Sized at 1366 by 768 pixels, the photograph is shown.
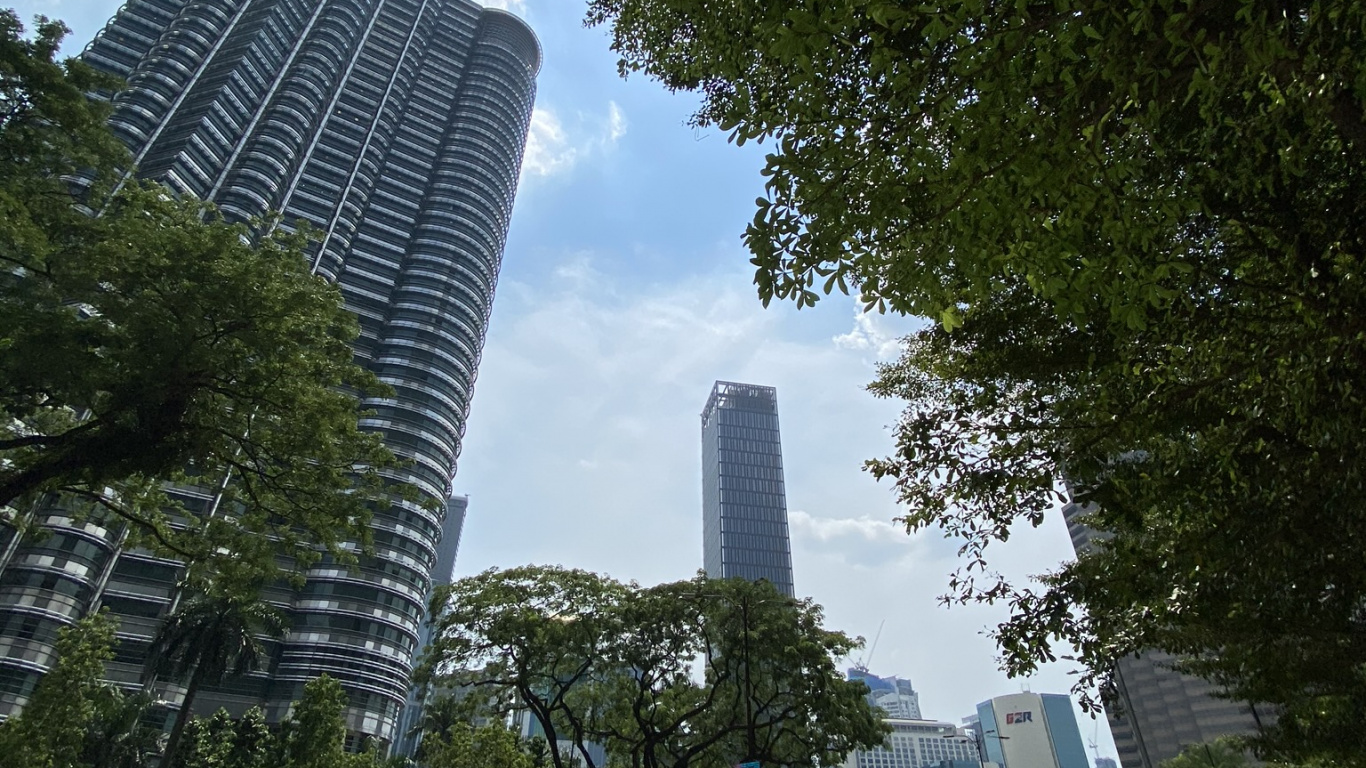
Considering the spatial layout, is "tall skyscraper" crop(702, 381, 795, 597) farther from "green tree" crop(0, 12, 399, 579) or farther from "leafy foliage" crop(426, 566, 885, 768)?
"green tree" crop(0, 12, 399, 579)

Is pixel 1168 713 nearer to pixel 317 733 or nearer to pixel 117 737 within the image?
pixel 317 733

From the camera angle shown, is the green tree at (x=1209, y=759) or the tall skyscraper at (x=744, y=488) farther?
the tall skyscraper at (x=744, y=488)

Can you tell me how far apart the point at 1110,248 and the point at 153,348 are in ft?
39.8

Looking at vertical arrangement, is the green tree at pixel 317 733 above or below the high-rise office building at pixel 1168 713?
below

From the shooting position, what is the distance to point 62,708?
18.4 metres

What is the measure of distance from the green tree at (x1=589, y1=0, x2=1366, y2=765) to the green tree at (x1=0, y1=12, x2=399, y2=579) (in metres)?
7.37

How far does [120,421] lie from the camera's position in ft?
33.9

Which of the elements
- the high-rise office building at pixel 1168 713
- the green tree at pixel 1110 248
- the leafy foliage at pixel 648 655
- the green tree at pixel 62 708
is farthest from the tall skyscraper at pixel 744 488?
the green tree at pixel 1110 248

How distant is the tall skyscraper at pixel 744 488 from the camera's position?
136 metres

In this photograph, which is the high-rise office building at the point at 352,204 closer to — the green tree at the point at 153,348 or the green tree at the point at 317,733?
the green tree at the point at 317,733

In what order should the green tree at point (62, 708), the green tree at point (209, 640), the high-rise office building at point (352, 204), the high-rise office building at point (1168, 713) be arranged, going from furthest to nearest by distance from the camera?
the high-rise office building at point (1168, 713) < the high-rise office building at point (352, 204) < the green tree at point (209, 640) < the green tree at point (62, 708)

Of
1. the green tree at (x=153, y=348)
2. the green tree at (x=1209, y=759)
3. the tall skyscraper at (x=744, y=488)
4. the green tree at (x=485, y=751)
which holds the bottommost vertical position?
the green tree at (x=485, y=751)

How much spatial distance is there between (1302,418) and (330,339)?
12870 millimetres

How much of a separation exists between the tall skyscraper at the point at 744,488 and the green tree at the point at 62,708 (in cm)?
11090
